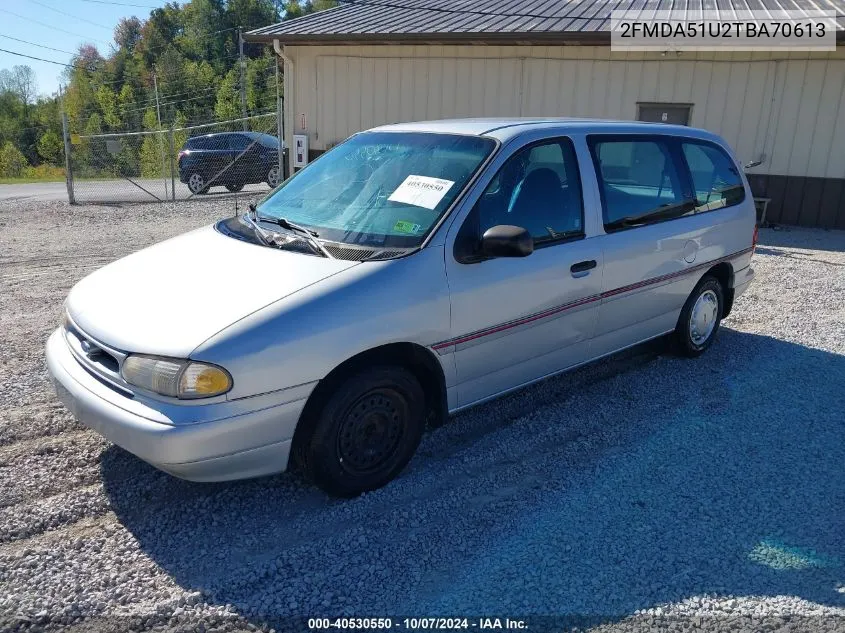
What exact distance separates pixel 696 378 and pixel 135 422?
4003 millimetres

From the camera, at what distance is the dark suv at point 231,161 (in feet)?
58.5

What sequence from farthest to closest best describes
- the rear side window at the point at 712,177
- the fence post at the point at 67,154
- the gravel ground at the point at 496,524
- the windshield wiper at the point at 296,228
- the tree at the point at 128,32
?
the tree at the point at 128,32 → the fence post at the point at 67,154 → the rear side window at the point at 712,177 → the windshield wiper at the point at 296,228 → the gravel ground at the point at 496,524

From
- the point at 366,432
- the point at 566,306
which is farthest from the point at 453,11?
the point at 366,432

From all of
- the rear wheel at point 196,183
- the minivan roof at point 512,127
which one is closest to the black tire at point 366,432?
the minivan roof at point 512,127

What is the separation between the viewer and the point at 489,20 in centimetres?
1335

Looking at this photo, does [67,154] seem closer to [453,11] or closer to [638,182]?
[453,11]

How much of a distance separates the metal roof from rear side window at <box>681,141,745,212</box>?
Result: 24.4 feet

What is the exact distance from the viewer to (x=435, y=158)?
3963 millimetres

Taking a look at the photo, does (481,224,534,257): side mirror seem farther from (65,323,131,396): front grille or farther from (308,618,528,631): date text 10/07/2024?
(65,323,131,396): front grille

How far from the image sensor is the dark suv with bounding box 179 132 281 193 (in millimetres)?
17828

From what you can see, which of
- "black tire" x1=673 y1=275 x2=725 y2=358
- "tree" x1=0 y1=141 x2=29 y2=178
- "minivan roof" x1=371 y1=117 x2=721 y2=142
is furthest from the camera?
"tree" x1=0 y1=141 x2=29 y2=178

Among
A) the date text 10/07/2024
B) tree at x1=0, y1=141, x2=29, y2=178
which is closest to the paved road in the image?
the date text 10/07/2024

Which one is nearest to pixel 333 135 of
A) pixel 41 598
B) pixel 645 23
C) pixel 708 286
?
pixel 645 23

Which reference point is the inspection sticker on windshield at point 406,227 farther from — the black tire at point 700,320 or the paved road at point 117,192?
the paved road at point 117,192
